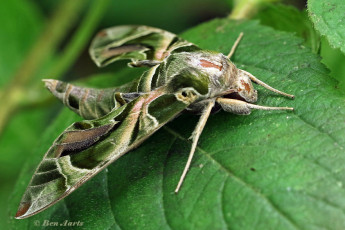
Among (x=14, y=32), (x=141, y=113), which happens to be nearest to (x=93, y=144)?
(x=141, y=113)

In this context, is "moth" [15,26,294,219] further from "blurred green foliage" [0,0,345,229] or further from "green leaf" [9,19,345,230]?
"blurred green foliage" [0,0,345,229]

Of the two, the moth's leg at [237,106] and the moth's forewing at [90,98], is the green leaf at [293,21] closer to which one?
the moth's leg at [237,106]

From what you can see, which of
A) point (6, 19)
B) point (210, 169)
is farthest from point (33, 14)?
point (210, 169)

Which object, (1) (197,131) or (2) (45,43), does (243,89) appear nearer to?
(1) (197,131)

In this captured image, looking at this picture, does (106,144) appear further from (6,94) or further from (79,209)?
(6,94)

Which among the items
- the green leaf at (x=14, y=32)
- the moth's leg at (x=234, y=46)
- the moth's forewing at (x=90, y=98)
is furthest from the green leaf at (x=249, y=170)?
the green leaf at (x=14, y=32)
